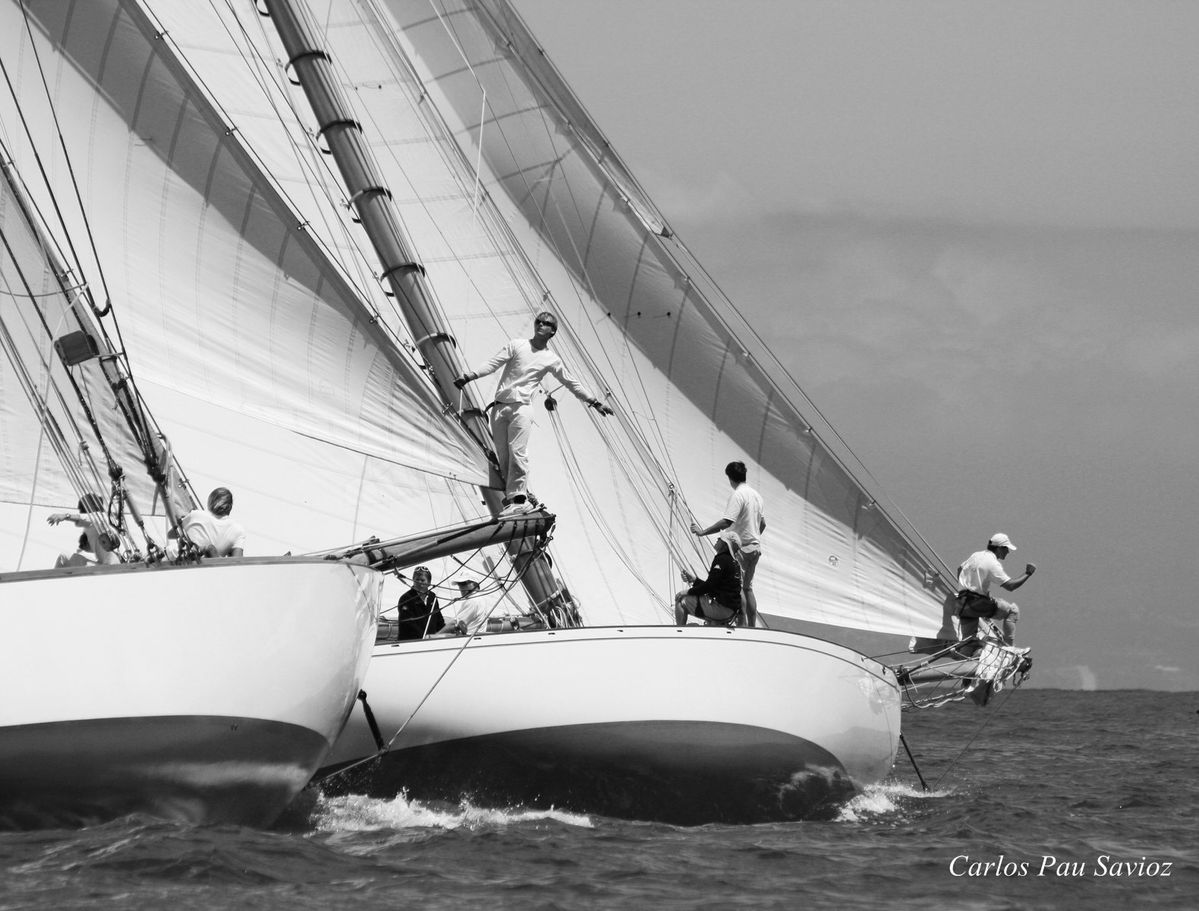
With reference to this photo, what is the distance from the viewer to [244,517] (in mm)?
14203

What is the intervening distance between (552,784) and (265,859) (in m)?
2.83

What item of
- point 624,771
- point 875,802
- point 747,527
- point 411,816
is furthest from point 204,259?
point 875,802

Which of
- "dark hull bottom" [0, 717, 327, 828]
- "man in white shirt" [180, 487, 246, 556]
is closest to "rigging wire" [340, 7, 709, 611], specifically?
"man in white shirt" [180, 487, 246, 556]

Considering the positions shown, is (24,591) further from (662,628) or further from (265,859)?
(662,628)

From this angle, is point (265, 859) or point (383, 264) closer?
point (265, 859)

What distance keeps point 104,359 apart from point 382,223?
3.97 metres

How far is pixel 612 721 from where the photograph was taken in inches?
461

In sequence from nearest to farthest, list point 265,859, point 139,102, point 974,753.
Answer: point 265,859 < point 139,102 < point 974,753

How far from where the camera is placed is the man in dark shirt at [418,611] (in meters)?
13.7

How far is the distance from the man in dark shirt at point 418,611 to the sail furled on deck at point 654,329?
3139mm

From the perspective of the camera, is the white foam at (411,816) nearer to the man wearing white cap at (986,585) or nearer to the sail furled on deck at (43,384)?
the sail furled on deck at (43,384)

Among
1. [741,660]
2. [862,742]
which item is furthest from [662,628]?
[862,742]

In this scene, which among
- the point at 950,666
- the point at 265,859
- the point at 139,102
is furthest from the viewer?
the point at 950,666
